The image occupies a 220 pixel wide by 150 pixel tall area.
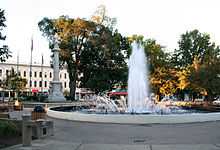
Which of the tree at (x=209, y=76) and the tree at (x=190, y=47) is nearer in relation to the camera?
the tree at (x=209, y=76)

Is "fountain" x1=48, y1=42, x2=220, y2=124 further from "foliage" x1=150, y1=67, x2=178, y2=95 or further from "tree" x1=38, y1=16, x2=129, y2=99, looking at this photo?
"tree" x1=38, y1=16, x2=129, y2=99

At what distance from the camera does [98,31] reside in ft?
196

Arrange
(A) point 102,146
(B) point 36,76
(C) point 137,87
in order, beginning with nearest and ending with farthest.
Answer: (A) point 102,146 → (C) point 137,87 → (B) point 36,76

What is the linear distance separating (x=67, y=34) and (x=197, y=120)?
136ft

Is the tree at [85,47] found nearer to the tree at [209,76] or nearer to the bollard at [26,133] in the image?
the tree at [209,76]

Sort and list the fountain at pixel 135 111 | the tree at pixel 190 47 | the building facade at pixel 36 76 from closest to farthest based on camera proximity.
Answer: the fountain at pixel 135 111 → the tree at pixel 190 47 → the building facade at pixel 36 76

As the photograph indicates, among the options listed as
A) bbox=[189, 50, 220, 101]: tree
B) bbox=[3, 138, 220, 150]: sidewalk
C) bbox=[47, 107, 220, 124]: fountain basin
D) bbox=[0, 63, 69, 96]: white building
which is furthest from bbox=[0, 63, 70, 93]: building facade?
bbox=[3, 138, 220, 150]: sidewalk

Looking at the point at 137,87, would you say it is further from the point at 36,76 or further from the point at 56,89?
the point at 36,76

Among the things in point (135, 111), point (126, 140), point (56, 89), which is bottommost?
point (126, 140)

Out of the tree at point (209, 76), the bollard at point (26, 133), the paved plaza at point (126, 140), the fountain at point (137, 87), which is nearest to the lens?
the bollard at point (26, 133)

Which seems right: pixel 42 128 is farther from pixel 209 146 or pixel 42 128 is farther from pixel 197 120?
pixel 197 120

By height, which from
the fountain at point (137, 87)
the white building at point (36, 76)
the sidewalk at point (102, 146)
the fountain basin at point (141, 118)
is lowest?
the sidewalk at point (102, 146)

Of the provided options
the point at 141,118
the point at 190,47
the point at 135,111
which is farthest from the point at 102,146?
the point at 190,47

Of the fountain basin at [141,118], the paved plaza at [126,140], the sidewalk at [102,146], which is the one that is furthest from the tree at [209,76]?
the sidewalk at [102,146]
